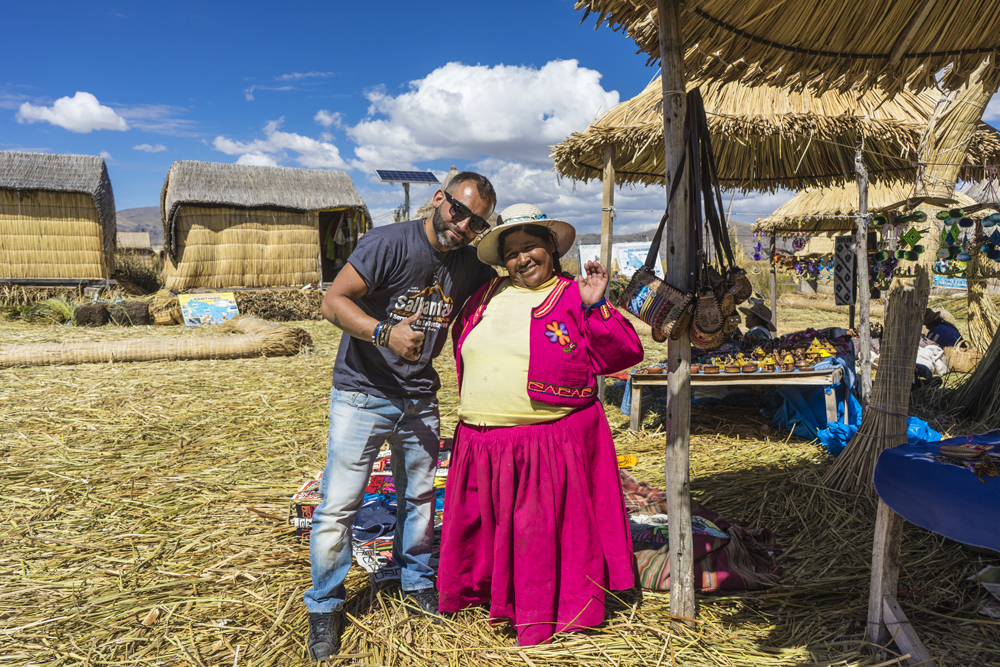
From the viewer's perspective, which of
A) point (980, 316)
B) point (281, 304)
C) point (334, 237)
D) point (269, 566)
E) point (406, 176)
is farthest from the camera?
point (406, 176)

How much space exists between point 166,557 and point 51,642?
748 mm

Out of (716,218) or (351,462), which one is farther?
(351,462)

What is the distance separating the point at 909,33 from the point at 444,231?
7.93ft

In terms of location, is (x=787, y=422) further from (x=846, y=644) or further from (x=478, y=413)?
(x=478, y=413)

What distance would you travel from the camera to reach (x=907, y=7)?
2740mm

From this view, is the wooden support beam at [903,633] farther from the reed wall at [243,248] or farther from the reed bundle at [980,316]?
the reed wall at [243,248]

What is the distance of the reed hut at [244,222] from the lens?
13.7m

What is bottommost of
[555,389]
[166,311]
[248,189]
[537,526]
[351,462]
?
[537,526]

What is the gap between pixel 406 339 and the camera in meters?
2.19

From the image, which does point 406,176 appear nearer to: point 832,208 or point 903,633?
point 832,208

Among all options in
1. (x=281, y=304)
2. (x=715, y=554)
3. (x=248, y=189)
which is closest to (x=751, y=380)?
(x=715, y=554)

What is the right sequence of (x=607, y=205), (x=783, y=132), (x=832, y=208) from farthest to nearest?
(x=832, y=208) → (x=607, y=205) → (x=783, y=132)

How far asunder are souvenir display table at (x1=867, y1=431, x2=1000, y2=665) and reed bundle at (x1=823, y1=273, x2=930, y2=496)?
910 mm

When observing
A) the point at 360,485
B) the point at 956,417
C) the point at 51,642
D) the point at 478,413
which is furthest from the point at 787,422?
the point at 51,642
